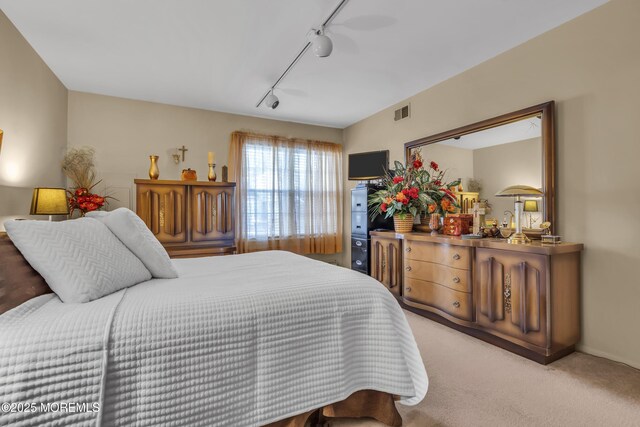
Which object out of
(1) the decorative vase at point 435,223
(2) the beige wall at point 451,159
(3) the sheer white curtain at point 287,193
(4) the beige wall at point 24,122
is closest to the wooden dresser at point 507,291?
(1) the decorative vase at point 435,223

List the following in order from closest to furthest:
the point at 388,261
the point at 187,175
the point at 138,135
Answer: the point at 388,261 → the point at 187,175 → the point at 138,135

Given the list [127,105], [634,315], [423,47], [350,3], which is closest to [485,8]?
[423,47]

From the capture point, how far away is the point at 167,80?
336cm

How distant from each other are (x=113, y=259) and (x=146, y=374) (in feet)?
1.99

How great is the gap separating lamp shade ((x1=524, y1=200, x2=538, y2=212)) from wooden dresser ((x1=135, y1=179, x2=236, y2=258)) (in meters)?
3.16

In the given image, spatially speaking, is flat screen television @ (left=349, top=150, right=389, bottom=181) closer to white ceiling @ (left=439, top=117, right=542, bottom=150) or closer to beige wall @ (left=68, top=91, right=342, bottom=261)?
white ceiling @ (left=439, top=117, right=542, bottom=150)

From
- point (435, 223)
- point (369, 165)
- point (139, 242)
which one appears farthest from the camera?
point (369, 165)

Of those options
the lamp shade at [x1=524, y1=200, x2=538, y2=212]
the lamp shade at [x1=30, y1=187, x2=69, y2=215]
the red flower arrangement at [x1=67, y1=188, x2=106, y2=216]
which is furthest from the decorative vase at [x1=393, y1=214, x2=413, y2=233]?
Answer: the red flower arrangement at [x1=67, y1=188, x2=106, y2=216]

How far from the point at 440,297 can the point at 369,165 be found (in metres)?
2.24

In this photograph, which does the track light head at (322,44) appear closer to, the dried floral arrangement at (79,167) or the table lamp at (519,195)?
the table lamp at (519,195)

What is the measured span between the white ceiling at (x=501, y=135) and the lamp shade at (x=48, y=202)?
3784 millimetres

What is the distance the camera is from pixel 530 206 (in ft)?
8.28

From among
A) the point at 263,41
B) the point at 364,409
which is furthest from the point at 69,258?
the point at 263,41

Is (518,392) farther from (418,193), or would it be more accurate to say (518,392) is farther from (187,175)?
(187,175)
